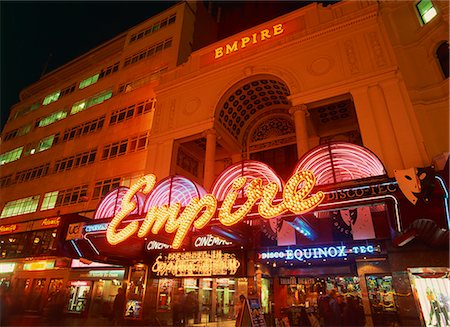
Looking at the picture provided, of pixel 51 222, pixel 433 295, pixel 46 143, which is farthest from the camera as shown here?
pixel 46 143

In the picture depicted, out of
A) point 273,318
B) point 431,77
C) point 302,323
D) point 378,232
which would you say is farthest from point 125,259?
point 431,77

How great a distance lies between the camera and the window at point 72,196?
22094mm

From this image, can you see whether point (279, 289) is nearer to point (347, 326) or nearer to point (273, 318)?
point (273, 318)

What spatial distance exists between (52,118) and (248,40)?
24386 mm

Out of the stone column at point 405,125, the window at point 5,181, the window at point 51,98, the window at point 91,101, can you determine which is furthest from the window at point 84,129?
the stone column at point 405,125

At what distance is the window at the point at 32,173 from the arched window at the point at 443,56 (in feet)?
102

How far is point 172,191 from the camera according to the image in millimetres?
12258

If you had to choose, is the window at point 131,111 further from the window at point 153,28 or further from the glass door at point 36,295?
the glass door at point 36,295

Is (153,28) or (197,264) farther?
(153,28)

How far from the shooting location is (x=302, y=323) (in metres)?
13.5

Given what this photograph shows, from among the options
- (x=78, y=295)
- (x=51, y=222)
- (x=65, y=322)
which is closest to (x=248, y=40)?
(x=51, y=222)

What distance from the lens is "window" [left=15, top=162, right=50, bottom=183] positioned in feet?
87.8

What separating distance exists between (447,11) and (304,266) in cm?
1482

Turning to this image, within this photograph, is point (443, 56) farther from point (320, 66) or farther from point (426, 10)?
point (320, 66)
